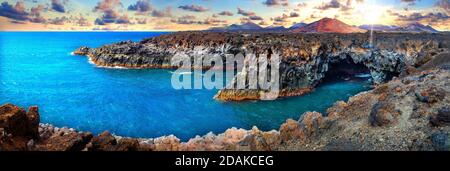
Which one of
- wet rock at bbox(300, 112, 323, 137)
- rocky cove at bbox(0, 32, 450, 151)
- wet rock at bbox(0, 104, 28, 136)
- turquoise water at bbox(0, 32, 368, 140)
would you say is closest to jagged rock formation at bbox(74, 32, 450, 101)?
turquoise water at bbox(0, 32, 368, 140)

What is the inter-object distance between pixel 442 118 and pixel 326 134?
606 centimetres

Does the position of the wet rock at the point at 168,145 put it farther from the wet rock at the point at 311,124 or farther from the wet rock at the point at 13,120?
the wet rock at the point at 311,124

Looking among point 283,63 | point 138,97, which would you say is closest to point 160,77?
point 138,97

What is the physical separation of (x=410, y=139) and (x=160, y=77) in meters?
62.7

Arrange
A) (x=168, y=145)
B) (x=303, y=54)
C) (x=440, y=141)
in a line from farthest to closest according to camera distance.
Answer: (x=303, y=54)
(x=168, y=145)
(x=440, y=141)

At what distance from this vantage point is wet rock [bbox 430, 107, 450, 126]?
66.3 feet

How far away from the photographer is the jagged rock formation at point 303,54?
5750 cm

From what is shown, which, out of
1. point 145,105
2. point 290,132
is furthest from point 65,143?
point 145,105

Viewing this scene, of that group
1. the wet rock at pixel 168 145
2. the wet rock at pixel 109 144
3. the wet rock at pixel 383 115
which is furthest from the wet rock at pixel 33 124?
the wet rock at pixel 383 115

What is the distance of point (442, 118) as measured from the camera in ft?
66.8

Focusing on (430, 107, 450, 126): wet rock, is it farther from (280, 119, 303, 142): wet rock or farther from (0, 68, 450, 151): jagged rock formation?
(280, 119, 303, 142): wet rock

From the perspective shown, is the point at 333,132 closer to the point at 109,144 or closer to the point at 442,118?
the point at 442,118
